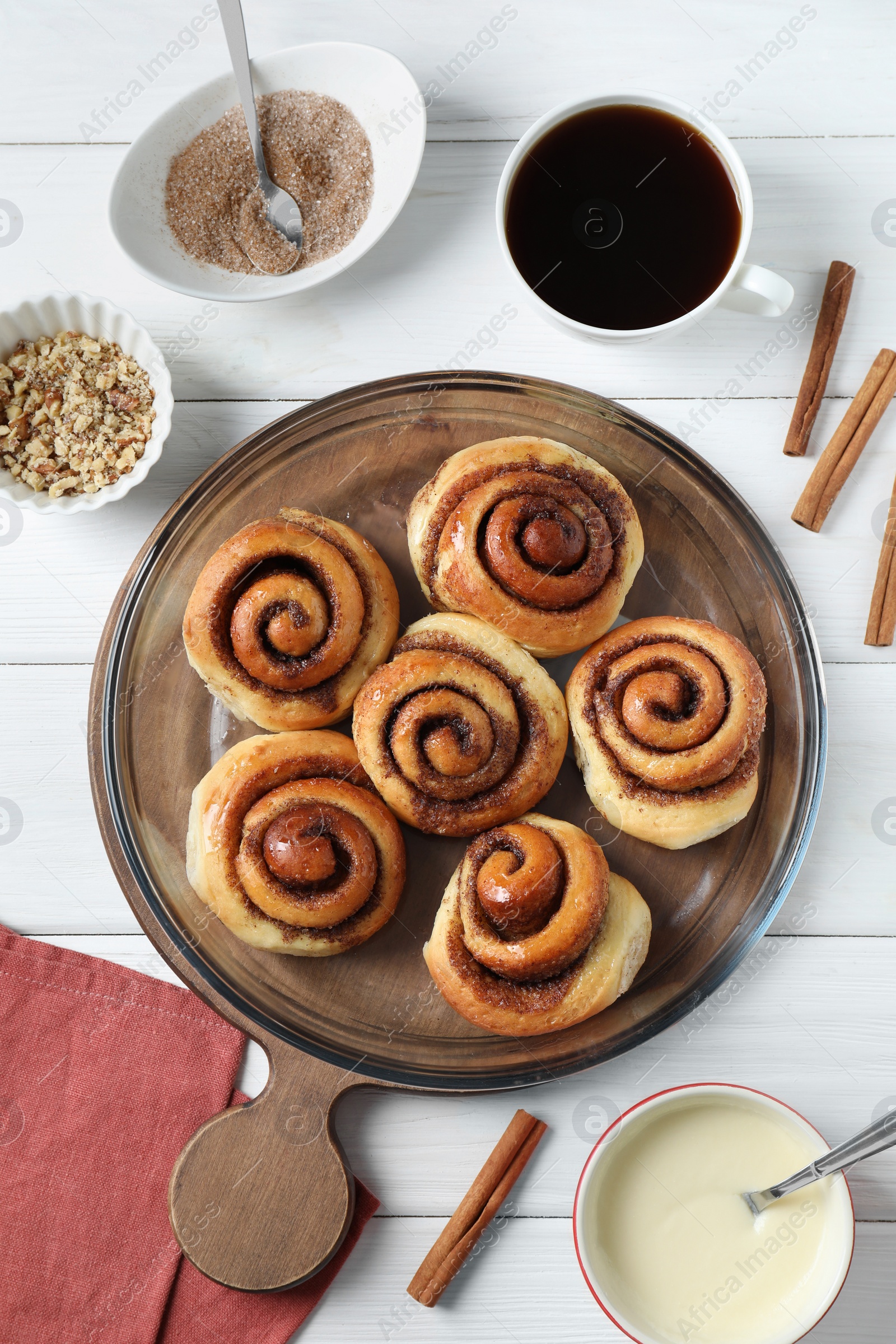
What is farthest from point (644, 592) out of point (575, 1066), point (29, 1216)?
point (29, 1216)

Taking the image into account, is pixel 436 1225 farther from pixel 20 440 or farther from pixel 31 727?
pixel 20 440

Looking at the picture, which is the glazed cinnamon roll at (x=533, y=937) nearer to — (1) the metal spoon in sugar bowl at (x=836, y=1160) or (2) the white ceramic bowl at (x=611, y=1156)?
(2) the white ceramic bowl at (x=611, y=1156)

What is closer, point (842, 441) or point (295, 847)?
point (295, 847)

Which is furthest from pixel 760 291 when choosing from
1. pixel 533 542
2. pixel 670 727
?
pixel 670 727

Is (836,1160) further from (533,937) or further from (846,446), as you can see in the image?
(846,446)

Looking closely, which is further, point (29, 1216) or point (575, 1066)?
point (29, 1216)

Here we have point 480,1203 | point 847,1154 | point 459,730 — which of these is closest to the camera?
point 847,1154

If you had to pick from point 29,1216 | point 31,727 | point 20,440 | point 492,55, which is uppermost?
point 492,55

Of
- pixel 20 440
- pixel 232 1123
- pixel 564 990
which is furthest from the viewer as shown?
pixel 20 440
